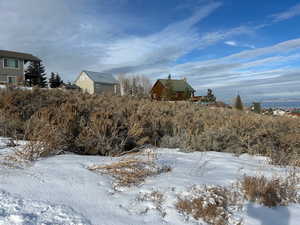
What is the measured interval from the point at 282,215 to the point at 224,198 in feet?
2.13

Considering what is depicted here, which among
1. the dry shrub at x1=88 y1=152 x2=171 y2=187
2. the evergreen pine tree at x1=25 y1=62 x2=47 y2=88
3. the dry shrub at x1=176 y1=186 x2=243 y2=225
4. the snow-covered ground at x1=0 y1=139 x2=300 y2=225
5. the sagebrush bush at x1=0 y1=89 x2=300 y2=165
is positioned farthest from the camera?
the evergreen pine tree at x1=25 y1=62 x2=47 y2=88

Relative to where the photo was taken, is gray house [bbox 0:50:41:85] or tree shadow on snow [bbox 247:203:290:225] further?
gray house [bbox 0:50:41:85]

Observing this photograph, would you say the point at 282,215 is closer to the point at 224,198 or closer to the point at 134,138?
the point at 224,198

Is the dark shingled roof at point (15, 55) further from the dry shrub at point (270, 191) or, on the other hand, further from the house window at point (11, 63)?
the dry shrub at point (270, 191)

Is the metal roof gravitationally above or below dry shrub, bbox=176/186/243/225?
above

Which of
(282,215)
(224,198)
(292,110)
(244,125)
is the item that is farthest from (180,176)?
(292,110)

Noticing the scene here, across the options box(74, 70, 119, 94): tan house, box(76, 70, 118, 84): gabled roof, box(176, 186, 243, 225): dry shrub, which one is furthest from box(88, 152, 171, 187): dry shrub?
box(76, 70, 118, 84): gabled roof

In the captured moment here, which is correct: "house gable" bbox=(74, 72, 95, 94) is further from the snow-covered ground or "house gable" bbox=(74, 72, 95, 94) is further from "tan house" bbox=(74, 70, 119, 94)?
the snow-covered ground

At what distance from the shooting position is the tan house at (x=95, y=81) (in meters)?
37.5

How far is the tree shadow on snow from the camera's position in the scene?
83.8 inches

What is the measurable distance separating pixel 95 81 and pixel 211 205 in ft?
123

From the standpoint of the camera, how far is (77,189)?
88.2 inches

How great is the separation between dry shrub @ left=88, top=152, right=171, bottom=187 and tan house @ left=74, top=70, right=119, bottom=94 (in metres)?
34.8

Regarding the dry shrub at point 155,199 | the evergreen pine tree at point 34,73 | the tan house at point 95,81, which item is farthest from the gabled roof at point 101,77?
the dry shrub at point 155,199
